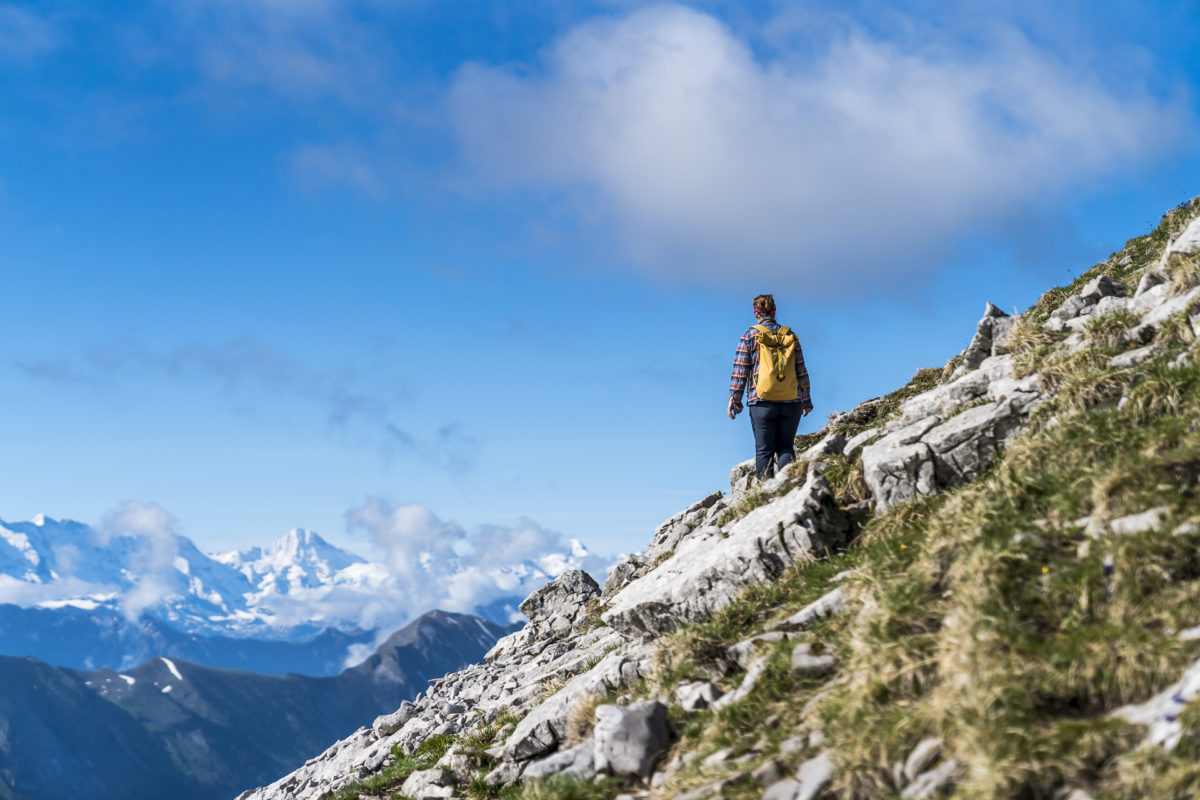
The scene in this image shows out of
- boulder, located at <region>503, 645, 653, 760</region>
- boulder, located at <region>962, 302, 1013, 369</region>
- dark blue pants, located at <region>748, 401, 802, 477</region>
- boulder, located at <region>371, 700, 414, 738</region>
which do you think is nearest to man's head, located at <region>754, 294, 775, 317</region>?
dark blue pants, located at <region>748, 401, 802, 477</region>

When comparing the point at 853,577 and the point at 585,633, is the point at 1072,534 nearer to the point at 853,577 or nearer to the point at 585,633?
the point at 853,577

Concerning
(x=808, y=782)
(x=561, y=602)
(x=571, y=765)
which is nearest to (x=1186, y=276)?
(x=808, y=782)

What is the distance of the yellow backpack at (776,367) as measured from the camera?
17828 mm

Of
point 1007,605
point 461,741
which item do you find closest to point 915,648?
point 1007,605

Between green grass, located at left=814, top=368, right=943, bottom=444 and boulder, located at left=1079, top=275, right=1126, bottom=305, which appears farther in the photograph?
green grass, located at left=814, top=368, right=943, bottom=444

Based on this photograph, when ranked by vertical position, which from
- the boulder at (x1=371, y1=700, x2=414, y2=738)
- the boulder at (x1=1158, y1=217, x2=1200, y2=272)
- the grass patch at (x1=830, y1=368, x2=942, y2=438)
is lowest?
the boulder at (x1=371, y1=700, x2=414, y2=738)

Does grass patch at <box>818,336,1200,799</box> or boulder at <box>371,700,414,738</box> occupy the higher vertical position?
boulder at <box>371,700,414,738</box>

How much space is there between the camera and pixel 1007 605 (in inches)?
327

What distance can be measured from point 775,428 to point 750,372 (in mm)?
1283

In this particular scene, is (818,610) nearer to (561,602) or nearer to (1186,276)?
(1186,276)

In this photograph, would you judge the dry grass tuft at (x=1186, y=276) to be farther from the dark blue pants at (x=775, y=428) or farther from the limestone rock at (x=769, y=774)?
the limestone rock at (x=769, y=774)

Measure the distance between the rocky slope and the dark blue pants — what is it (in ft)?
6.16

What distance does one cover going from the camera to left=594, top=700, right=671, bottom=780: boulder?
992 cm

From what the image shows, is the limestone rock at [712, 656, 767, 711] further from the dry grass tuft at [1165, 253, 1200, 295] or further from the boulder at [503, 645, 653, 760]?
the dry grass tuft at [1165, 253, 1200, 295]
